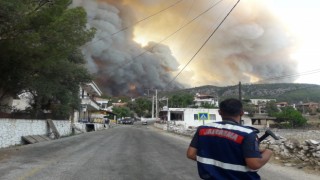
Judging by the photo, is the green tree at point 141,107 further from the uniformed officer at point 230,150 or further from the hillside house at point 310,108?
the uniformed officer at point 230,150

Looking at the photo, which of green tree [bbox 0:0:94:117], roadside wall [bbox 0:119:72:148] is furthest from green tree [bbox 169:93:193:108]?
green tree [bbox 0:0:94:117]

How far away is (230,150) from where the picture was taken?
3793 mm

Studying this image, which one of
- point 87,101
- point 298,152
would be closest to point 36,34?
point 298,152

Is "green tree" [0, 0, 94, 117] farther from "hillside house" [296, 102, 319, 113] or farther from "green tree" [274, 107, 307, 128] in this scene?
"hillside house" [296, 102, 319, 113]

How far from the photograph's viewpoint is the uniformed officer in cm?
373

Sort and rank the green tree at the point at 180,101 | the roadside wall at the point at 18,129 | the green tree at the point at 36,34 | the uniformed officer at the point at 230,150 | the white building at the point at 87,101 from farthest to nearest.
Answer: the green tree at the point at 180,101, the white building at the point at 87,101, the roadside wall at the point at 18,129, the green tree at the point at 36,34, the uniformed officer at the point at 230,150

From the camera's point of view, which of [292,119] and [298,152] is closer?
[298,152]

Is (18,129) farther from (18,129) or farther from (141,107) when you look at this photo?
(141,107)

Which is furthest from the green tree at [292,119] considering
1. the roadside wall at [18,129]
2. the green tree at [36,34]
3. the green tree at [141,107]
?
the green tree at [36,34]

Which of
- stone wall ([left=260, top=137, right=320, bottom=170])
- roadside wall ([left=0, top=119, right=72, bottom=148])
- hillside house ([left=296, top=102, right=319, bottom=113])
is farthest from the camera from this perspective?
hillside house ([left=296, top=102, right=319, bottom=113])

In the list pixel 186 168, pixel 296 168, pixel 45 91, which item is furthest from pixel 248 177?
pixel 45 91

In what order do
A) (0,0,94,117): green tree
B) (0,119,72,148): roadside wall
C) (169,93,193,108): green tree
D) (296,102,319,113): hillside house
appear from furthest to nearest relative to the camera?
(296,102,319,113): hillside house
(169,93,193,108): green tree
(0,119,72,148): roadside wall
(0,0,94,117): green tree

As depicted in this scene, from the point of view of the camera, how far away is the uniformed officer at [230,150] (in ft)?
12.2

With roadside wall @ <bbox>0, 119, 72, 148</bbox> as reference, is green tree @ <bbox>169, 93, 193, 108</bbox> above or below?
above
